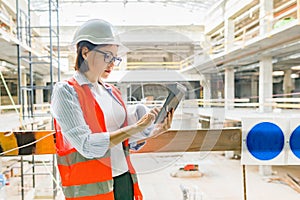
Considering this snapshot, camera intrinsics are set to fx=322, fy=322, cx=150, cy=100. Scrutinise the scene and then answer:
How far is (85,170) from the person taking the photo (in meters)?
0.41

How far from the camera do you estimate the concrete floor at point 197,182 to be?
488 mm

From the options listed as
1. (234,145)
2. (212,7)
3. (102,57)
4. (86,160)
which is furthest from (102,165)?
(212,7)

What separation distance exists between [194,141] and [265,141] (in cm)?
18

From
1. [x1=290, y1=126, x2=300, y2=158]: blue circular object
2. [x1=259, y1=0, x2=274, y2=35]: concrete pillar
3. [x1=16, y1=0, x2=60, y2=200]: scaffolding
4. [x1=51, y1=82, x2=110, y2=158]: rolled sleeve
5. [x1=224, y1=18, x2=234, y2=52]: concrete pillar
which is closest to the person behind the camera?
[x1=51, y1=82, x2=110, y2=158]: rolled sleeve

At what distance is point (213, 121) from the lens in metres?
0.51

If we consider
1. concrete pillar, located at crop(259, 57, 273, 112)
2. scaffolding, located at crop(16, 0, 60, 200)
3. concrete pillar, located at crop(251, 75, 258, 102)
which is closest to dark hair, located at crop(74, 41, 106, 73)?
scaffolding, located at crop(16, 0, 60, 200)

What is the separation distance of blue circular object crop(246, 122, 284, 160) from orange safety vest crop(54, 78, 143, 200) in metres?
0.33

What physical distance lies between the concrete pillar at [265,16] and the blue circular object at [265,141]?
2559 millimetres

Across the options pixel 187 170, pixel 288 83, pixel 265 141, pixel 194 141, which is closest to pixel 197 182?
pixel 187 170

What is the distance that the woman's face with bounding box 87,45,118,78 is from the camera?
0.39 m

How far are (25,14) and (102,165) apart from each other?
3.29m

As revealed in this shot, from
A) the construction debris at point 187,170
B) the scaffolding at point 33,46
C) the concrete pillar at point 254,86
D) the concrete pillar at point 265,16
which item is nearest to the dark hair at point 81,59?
the construction debris at point 187,170

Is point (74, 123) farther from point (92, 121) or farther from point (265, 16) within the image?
point (265, 16)

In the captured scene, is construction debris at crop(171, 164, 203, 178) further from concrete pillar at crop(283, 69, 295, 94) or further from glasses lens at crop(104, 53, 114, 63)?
concrete pillar at crop(283, 69, 295, 94)
